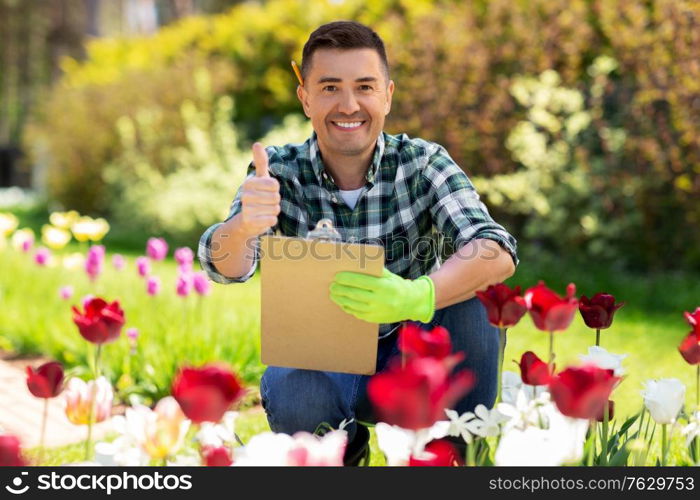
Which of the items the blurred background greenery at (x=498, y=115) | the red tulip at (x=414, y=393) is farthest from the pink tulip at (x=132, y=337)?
the blurred background greenery at (x=498, y=115)

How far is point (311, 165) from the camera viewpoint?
1975mm

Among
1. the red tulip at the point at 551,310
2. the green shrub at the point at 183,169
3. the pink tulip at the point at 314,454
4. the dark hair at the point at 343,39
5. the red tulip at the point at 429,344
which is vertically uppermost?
the green shrub at the point at 183,169

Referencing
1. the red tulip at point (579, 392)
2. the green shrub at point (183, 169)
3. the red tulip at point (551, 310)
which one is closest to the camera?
the red tulip at point (579, 392)

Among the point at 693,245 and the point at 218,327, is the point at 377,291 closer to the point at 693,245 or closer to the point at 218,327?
the point at 218,327

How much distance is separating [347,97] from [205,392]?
0.93 metres

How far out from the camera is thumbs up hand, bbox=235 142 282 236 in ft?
4.93

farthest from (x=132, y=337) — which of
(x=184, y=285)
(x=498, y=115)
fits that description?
(x=498, y=115)

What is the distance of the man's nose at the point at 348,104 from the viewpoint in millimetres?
1786

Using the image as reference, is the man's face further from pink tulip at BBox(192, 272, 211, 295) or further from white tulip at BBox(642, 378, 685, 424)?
pink tulip at BBox(192, 272, 211, 295)

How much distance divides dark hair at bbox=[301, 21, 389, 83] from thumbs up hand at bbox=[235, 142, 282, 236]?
1.30 ft

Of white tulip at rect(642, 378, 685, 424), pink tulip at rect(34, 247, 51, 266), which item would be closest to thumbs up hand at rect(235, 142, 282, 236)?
white tulip at rect(642, 378, 685, 424)

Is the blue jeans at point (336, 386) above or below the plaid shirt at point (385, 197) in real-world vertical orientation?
below

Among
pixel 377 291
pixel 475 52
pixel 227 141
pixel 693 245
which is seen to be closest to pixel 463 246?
pixel 377 291

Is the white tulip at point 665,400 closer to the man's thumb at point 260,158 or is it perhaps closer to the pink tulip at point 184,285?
the man's thumb at point 260,158
